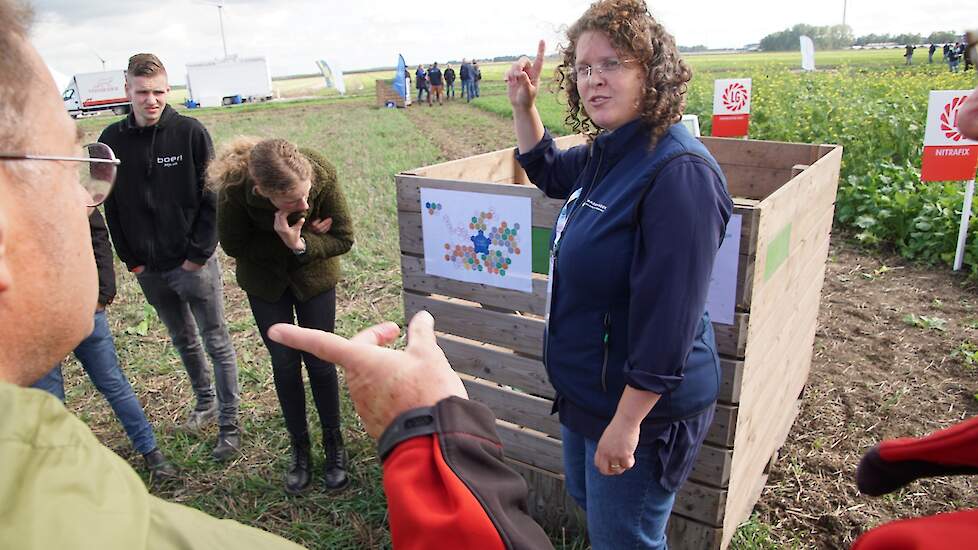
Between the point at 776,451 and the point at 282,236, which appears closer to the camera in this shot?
the point at 282,236

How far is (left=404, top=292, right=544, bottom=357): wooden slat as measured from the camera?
296 centimetres

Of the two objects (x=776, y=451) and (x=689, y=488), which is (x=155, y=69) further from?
(x=776, y=451)

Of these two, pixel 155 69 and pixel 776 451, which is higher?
pixel 155 69

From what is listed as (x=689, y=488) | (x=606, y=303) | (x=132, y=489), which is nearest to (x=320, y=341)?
(x=132, y=489)

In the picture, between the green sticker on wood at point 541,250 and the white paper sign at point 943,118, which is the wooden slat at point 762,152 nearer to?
the green sticker on wood at point 541,250

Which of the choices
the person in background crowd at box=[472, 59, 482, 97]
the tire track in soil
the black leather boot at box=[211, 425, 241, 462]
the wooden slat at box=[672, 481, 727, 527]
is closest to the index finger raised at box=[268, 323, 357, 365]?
the wooden slat at box=[672, 481, 727, 527]

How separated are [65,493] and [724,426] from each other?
232 centimetres

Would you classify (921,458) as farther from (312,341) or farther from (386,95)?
(386,95)

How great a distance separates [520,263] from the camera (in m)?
2.89

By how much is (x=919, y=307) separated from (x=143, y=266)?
19.5ft

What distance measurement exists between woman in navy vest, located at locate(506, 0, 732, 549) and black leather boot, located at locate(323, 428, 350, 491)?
1.74 meters

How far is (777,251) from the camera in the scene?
2664 mm

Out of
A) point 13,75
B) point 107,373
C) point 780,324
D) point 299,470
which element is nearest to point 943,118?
point 780,324

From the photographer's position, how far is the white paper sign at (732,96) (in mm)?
8805
